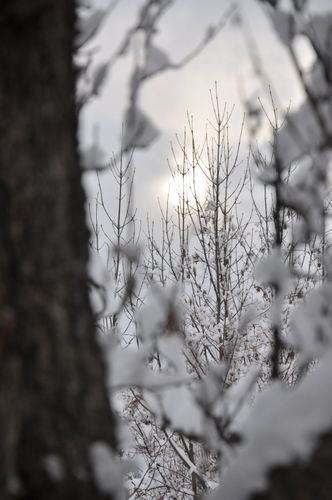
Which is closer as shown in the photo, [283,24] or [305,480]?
[305,480]

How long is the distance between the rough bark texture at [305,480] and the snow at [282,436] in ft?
0.04

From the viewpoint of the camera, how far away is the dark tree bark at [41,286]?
709mm

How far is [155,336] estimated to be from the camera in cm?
119

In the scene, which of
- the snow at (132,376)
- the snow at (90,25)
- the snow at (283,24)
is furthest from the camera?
the snow at (90,25)

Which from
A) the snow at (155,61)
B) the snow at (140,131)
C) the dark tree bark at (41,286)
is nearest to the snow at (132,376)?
the dark tree bark at (41,286)

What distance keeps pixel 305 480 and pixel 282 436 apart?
77 millimetres

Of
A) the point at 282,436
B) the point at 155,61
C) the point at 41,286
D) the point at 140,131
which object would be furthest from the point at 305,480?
the point at 155,61

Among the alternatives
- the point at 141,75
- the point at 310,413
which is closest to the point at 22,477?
the point at 310,413

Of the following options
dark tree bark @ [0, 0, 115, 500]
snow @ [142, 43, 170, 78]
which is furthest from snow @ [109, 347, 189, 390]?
snow @ [142, 43, 170, 78]

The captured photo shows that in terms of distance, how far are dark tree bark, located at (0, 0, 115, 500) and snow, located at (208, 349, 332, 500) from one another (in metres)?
0.21

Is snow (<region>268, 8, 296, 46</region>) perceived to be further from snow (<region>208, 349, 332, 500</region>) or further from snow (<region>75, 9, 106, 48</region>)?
snow (<region>208, 349, 332, 500</region>)

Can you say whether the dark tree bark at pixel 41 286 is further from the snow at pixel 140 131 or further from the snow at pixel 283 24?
the snow at pixel 283 24

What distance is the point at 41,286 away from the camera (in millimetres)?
750

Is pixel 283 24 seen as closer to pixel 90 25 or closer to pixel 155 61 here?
pixel 155 61
